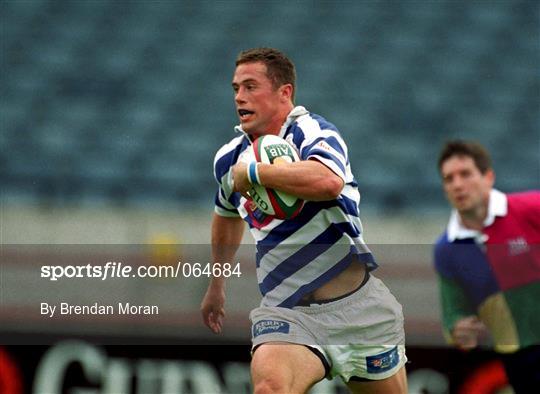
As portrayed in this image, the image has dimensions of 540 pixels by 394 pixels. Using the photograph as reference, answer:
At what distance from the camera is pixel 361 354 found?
425 centimetres

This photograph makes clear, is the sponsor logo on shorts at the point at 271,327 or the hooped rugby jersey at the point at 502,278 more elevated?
the hooped rugby jersey at the point at 502,278

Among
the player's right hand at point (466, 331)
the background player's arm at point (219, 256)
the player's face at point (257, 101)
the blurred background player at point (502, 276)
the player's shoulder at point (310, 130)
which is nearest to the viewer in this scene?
the player's shoulder at point (310, 130)

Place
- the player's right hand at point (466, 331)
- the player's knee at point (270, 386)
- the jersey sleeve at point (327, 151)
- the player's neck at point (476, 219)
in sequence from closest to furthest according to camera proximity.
A: the player's knee at point (270, 386)
the jersey sleeve at point (327, 151)
the player's right hand at point (466, 331)
the player's neck at point (476, 219)

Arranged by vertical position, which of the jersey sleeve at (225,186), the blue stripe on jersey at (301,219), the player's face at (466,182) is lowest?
the blue stripe on jersey at (301,219)

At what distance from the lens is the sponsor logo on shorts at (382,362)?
14.0ft

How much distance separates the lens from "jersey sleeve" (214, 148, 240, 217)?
4.45m

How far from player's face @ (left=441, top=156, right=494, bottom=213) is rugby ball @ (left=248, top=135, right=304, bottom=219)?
1699mm

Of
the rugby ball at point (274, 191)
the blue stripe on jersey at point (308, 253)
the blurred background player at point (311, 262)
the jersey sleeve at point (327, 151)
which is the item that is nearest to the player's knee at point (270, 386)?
the blurred background player at point (311, 262)

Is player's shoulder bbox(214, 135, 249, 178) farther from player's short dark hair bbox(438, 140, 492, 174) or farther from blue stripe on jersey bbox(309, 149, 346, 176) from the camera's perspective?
player's short dark hair bbox(438, 140, 492, 174)

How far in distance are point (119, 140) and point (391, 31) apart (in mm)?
3286

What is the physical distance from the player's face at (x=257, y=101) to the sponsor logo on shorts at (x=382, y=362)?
1.00 m

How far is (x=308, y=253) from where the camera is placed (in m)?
4.23

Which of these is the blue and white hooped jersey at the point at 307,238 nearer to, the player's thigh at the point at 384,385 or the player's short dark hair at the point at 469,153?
the player's thigh at the point at 384,385

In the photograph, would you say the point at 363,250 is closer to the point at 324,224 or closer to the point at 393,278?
the point at 324,224
